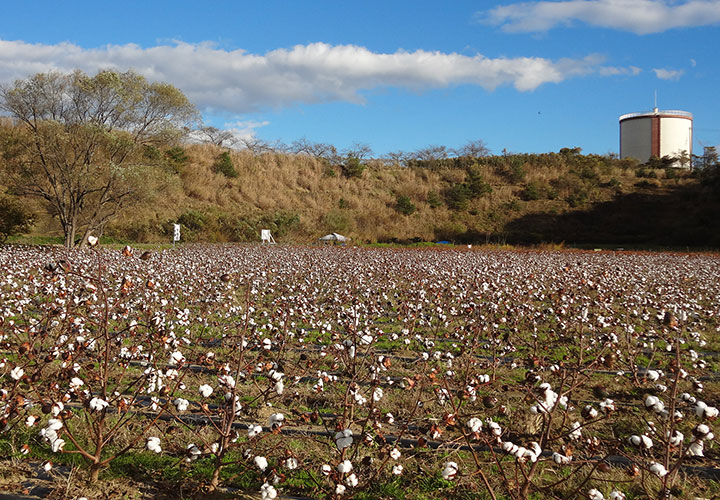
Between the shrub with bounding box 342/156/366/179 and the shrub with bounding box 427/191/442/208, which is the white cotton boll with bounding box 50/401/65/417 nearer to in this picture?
the shrub with bounding box 427/191/442/208

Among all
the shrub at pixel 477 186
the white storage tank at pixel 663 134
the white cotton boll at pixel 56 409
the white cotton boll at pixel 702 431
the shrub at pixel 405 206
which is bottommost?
the white cotton boll at pixel 56 409

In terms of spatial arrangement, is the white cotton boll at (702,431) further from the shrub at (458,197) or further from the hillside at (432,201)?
the shrub at (458,197)

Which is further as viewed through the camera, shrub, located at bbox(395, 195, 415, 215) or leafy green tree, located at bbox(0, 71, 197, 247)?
shrub, located at bbox(395, 195, 415, 215)

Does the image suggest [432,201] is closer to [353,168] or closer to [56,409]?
[353,168]

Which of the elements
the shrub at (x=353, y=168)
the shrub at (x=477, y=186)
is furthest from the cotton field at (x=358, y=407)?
the shrub at (x=353, y=168)

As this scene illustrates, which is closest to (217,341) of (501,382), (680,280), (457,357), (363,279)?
(457,357)

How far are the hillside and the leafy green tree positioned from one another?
631cm

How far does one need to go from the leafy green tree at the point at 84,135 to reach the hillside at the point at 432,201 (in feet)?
20.7

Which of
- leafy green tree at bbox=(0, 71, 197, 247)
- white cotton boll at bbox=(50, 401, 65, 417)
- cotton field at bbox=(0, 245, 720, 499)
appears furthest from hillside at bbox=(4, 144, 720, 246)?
white cotton boll at bbox=(50, 401, 65, 417)

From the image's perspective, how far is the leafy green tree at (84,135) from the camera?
784 inches

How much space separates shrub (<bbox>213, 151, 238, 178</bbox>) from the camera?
4059cm

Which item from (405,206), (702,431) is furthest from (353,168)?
(702,431)

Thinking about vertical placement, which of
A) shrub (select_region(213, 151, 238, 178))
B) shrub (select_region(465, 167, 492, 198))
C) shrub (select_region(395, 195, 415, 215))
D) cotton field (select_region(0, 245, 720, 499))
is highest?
shrub (select_region(213, 151, 238, 178))

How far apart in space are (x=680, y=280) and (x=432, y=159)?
4225cm
